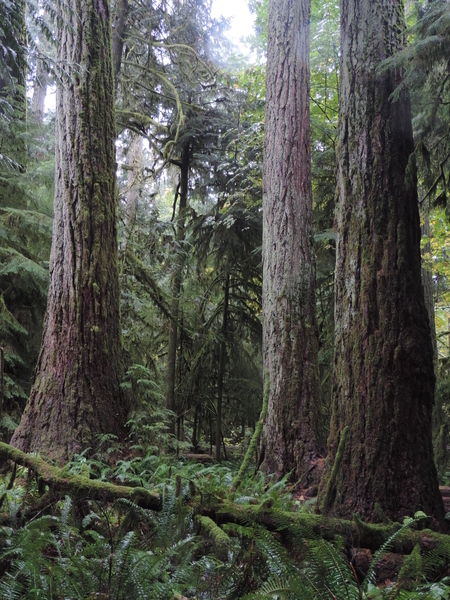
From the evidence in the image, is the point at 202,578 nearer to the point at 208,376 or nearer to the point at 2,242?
the point at 2,242

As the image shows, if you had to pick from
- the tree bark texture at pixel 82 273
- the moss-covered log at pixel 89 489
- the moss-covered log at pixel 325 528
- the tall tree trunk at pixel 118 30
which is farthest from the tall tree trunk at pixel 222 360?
the moss-covered log at pixel 325 528

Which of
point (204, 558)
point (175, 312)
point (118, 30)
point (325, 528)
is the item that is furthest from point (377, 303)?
point (118, 30)

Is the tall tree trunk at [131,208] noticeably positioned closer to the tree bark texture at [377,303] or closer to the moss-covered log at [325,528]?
the tree bark texture at [377,303]

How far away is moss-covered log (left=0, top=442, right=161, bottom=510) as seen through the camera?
209 centimetres

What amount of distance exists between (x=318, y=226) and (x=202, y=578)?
7.51 m

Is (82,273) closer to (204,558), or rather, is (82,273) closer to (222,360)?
(204,558)

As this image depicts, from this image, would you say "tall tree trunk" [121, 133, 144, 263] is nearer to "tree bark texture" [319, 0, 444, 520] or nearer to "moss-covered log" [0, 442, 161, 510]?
"tree bark texture" [319, 0, 444, 520]

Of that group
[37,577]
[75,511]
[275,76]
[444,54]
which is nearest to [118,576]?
[37,577]

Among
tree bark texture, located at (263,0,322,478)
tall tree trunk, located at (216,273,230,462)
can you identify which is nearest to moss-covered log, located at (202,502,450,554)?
tree bark texture, located at (263,0,322,478)

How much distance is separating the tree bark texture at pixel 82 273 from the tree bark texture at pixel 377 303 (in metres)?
2.70

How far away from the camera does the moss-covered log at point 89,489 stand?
209 centimetres

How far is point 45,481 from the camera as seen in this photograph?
2.32 m

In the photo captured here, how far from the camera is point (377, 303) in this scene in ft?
12.0

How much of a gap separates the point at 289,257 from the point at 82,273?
2585 mm
